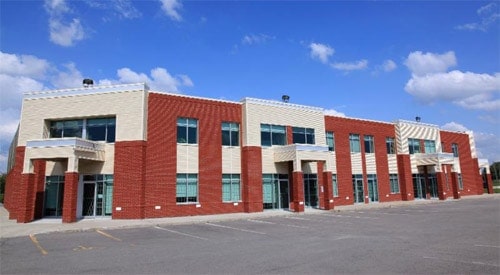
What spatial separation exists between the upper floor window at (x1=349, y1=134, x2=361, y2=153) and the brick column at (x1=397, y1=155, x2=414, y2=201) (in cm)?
625

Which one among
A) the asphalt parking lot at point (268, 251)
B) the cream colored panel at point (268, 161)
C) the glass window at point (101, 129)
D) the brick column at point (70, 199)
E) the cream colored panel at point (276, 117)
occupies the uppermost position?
the cream colored panel at point (276, 117)

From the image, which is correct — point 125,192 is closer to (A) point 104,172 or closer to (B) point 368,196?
(A) point 104,172

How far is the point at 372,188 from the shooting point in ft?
124

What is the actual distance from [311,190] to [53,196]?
19.9 metres

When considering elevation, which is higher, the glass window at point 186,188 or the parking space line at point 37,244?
the glass window at point 186,188

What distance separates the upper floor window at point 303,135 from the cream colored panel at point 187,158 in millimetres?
9062

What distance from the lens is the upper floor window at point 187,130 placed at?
2676cm

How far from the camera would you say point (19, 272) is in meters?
9.49

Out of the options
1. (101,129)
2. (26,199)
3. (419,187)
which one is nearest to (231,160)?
(101,129)

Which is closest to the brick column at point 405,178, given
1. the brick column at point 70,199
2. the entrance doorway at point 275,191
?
the entrance doorway at point 275,191

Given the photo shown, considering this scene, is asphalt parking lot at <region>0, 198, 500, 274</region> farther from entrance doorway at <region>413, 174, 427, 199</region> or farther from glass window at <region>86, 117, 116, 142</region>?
entrance doorway at <region>413, 174, 427, 199</region>

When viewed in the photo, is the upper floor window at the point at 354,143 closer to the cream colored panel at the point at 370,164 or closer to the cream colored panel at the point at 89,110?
the cream colored panel at the point at 370,164

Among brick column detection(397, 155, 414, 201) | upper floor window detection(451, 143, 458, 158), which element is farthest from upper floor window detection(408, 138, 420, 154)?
upper floor window detection(451, 143, 458, 158)

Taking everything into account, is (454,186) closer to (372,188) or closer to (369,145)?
(372,188)
